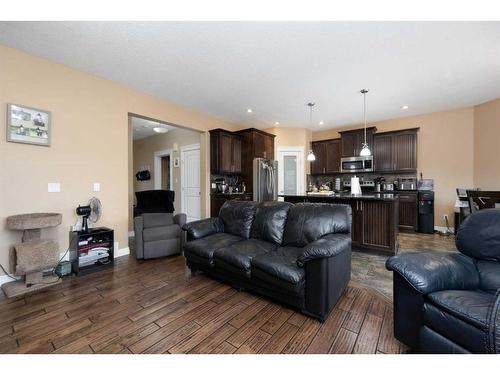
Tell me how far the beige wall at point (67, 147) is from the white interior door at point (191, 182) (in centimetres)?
185

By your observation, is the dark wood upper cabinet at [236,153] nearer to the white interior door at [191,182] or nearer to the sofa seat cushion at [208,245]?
the white interior door at [191,182]

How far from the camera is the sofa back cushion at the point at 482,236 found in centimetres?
149

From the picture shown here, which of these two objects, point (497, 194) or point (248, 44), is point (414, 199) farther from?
point (248, 44)

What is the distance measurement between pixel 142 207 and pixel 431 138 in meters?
6.73

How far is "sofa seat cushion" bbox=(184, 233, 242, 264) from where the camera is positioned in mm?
2385

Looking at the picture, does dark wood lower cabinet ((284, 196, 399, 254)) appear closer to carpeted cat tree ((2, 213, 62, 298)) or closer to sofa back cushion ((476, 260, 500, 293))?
sofa back cushion ((476, 260, 500, 293))

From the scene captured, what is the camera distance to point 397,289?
4.76ft

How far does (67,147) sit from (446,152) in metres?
7.33

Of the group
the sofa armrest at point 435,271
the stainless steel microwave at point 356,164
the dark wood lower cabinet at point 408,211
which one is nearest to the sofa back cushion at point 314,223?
the sofa armrest at point 435,271

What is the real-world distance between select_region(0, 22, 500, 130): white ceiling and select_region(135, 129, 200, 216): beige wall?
160cm
